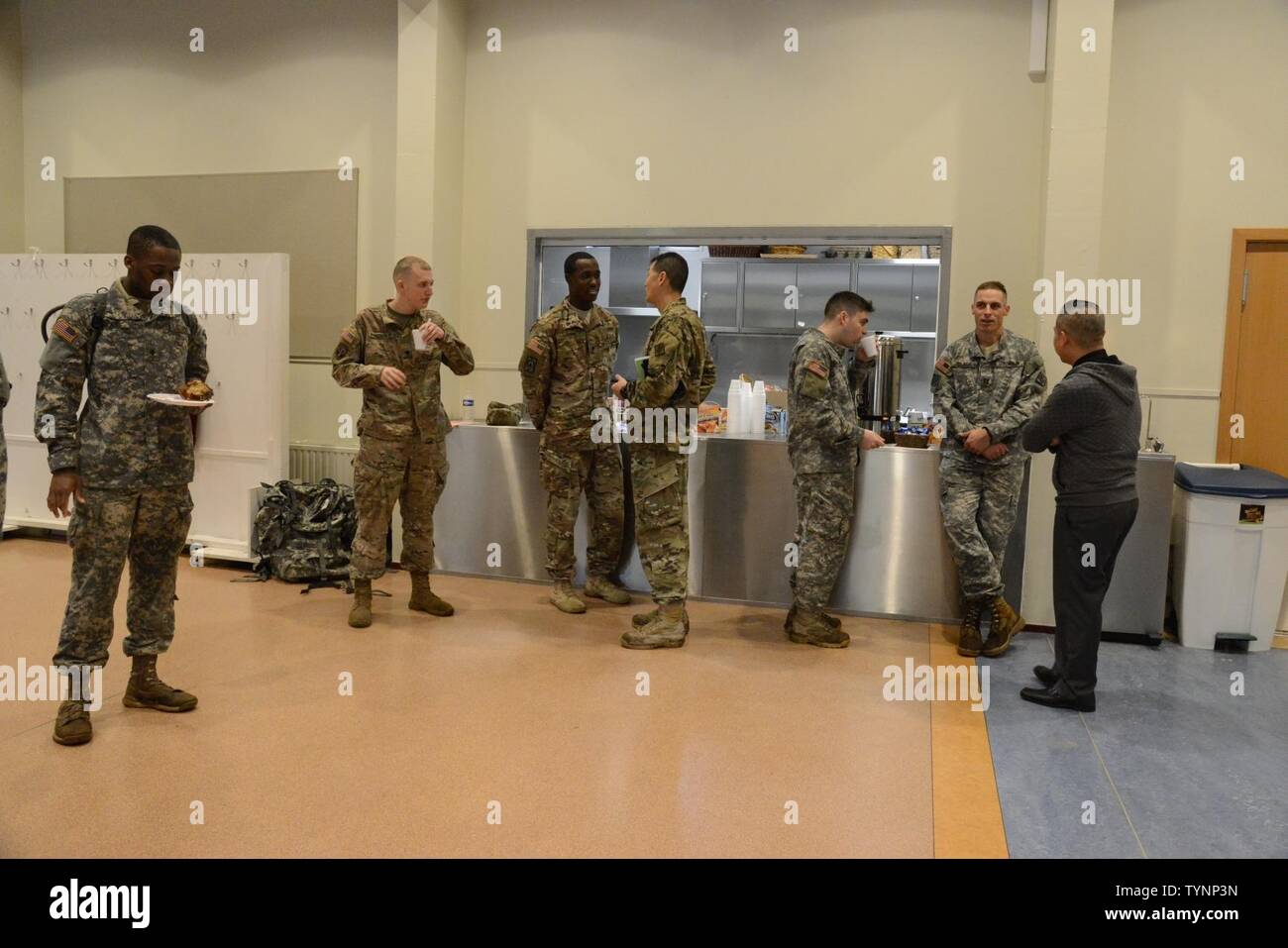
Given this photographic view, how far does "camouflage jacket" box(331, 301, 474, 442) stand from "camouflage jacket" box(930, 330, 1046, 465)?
2366mm

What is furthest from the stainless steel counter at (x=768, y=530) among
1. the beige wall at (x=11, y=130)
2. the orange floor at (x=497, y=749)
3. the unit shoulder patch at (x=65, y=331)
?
the beige wall at (x=11, y=130)

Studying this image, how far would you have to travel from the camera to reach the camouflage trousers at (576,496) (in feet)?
17.4

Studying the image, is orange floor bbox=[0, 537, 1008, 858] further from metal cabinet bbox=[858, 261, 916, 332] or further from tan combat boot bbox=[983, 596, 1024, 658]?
metal cabinet bbox=[858, 261, 916, 332]

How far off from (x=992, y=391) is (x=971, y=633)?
3.75 ft

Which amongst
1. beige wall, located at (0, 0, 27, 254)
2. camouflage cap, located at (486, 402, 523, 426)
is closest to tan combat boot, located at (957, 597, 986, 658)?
camouflage cap, located at (486, 402, 523, 426)

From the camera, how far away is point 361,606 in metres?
4.93

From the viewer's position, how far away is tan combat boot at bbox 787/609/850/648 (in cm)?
476

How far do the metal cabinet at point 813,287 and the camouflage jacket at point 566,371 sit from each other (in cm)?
175

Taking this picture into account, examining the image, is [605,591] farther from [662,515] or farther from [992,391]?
[992,391]

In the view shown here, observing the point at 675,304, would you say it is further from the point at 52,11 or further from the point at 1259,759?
the point at 52,11

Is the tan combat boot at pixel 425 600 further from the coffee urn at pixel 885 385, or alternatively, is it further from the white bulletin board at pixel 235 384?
the coffee urn at pixel 885 385

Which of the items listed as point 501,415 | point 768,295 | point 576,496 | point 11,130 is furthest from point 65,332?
point 11,130

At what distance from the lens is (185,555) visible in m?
6.55

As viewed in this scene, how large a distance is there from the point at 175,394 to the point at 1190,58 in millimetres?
5312
